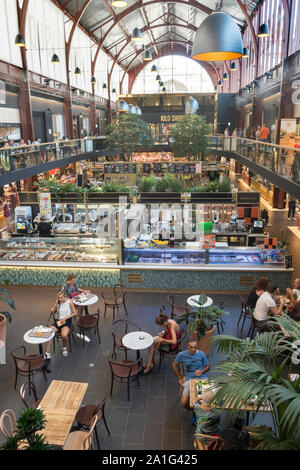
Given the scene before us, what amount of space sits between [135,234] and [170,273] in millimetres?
1698

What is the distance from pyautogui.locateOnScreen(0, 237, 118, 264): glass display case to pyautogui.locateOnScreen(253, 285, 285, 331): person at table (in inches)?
157

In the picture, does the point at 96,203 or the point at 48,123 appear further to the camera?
the point at 48,123

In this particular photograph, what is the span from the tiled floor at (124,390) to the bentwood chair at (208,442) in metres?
0.79

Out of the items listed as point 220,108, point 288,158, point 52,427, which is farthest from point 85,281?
point 220,108

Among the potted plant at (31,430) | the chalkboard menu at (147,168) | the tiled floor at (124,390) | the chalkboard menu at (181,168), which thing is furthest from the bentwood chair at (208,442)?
the chalkboard menu at (147,168)

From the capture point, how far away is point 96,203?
13.4 meters

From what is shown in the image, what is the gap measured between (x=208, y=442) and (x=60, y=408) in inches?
70.0

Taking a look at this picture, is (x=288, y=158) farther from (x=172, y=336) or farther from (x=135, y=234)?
(x=172, y=336)

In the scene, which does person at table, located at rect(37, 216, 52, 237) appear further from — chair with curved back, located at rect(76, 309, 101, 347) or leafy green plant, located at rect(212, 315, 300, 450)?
leafy green plant, located at rect(212, 315, 300, 450)

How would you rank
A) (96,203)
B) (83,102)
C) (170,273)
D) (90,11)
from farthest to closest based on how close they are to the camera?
(83,102), (90,11), (96,203), (170,273)

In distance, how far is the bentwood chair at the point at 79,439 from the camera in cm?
405

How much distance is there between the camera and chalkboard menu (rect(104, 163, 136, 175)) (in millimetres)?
17641

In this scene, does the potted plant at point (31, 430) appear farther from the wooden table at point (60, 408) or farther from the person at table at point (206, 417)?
the person at table at point (206, 417)

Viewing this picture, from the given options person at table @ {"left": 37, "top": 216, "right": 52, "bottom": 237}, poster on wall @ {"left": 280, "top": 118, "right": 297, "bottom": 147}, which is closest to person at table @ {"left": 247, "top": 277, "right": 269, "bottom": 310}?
person at table @ {"left": 37, "top": 216, "right": 52, "bottom": 237}
